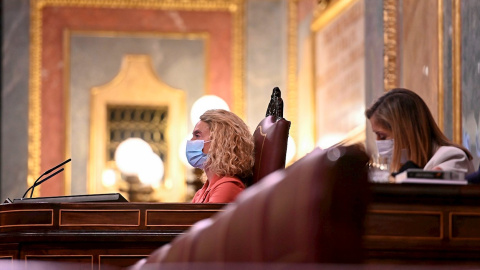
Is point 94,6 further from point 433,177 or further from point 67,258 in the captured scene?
point 433,177

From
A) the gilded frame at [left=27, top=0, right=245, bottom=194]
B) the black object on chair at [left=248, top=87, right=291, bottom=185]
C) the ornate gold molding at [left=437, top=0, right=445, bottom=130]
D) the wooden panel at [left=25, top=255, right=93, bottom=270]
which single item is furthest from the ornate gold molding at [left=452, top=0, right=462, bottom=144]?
the gilded frame at [left=27, top=0, right=245, bottom=194]

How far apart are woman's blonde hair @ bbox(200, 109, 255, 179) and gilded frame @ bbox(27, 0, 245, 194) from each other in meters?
6.91

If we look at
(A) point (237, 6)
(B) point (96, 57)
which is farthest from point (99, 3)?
(A) point (237, 6)

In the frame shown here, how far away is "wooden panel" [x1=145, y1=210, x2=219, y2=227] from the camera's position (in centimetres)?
401

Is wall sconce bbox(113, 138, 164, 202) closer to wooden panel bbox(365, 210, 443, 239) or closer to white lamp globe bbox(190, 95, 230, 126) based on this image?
white lamp globe bbox(190, 95, 230, 126)

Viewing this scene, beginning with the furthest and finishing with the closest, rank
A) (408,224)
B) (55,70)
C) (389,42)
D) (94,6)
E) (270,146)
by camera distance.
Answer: (94,6)
(55,70)
(389,42)
(270,146)
(408,224)

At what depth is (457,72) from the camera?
5719 millimetres

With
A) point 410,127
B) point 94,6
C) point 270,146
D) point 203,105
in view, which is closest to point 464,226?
point 410,127

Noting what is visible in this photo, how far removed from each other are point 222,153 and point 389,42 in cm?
276

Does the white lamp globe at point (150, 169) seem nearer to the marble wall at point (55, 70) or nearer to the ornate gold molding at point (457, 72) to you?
the marble wall at point (55, 70)

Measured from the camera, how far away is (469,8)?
18.3 feet

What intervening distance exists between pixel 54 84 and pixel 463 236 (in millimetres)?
8477

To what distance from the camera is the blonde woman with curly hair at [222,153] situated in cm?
450

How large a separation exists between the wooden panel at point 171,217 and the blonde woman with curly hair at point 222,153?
0.39 m
